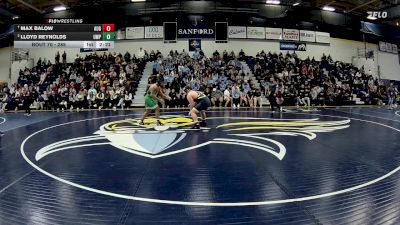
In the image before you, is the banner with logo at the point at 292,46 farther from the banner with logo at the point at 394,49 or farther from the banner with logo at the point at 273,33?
the banner with logo at the point at 394,49

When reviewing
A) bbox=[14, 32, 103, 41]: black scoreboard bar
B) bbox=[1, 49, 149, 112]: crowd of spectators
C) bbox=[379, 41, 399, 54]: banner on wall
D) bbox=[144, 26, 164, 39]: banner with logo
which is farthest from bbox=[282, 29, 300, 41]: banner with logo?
bbox=[14, 32, 103, 41]: black scoreboard bar

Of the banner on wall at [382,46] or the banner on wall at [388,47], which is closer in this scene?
the banner on wall at [382,46]

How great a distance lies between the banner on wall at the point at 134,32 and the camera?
867 inches

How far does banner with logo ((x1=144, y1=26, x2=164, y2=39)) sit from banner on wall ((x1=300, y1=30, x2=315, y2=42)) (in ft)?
34.7

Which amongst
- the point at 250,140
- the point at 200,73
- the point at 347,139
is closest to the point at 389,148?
the point at 347,139

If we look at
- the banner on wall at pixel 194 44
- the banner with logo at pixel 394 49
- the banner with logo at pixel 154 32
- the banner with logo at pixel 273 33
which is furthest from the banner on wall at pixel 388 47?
the banner with logo at pixel 154 32

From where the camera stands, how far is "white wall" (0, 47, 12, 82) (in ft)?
80.1

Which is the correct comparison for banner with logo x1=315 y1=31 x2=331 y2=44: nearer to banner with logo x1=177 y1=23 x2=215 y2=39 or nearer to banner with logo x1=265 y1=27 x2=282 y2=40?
banner with logo x1=265 y1=27 x2=282 y2=40

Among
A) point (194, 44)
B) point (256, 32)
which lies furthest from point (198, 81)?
point (256, 32)

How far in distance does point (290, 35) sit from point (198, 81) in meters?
9.09

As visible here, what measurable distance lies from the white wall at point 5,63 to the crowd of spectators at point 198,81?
3.30 m

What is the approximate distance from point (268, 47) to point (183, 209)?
21.6 meters

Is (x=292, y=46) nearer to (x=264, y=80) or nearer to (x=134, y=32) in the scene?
(x=264, y=80)

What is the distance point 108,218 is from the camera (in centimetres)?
305
